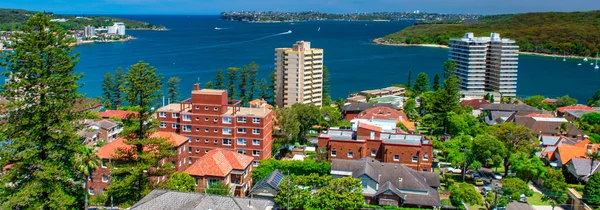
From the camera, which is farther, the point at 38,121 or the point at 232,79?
the point at 232,79

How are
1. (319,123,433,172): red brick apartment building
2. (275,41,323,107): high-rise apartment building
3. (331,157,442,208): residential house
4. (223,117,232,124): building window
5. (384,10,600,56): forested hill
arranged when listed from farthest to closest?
(384,10,600,56): forested hill → (275,41,323,107): high-rise apartment building → (223,117,232,124): building window → (319,123,433,172): red brick apartment building → (331,157,442,208): residential house

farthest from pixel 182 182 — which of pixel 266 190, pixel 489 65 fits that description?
pixel 489 65

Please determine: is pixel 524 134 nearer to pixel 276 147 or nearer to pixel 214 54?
pixel 276 147

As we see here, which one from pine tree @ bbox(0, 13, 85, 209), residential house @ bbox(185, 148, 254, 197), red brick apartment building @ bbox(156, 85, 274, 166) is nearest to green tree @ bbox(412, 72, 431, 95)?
red brick apartment building @ bbox(156, 85, 274, 166)

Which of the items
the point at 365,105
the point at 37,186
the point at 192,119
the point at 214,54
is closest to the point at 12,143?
the point at 37,186

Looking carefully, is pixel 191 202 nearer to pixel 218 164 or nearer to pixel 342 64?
pixel 218 164

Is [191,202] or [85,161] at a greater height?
[85,161]

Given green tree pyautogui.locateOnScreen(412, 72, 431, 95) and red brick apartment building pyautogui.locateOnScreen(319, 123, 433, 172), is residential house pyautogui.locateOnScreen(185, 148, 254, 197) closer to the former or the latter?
red brick apartment building pyautogui.locateOnScreen(319, 123, 433, 172)
